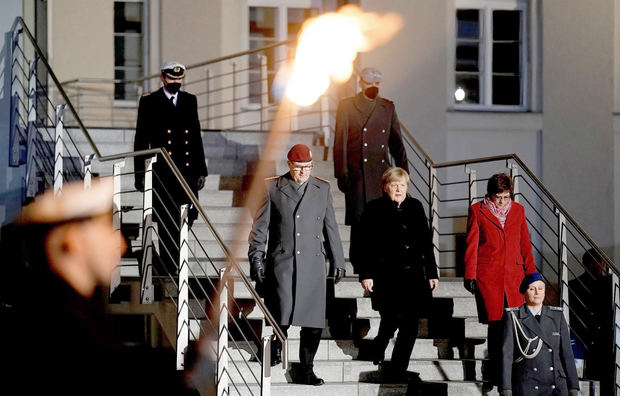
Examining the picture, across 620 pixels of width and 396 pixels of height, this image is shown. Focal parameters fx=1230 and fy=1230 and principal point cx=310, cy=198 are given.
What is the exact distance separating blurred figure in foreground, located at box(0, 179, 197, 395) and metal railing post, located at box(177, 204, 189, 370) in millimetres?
569

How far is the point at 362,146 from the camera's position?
1065 centimetres

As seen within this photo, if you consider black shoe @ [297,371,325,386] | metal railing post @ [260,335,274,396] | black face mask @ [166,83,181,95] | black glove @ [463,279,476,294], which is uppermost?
black face mask @ [166,83,181,95]

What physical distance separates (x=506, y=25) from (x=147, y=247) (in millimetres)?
7417

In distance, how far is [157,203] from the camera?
9.91 meters

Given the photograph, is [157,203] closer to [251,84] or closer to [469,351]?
[469,351]

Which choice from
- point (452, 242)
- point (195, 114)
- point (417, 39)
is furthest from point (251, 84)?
point (195, 114)

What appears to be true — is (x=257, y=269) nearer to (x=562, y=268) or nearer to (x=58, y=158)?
(x=58, y=158)

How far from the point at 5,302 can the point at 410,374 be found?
12.3ft

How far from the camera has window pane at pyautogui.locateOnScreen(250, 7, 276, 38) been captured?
50.9ft

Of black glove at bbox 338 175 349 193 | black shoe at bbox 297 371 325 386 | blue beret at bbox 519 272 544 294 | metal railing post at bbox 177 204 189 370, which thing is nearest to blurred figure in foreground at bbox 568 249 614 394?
blue beret at bbox 519 272 544 294

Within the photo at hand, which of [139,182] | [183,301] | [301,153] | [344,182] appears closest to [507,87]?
[344,182]

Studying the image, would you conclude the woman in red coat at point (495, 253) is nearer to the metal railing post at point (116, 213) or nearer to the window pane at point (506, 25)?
the metal railing post at point (116, 213)

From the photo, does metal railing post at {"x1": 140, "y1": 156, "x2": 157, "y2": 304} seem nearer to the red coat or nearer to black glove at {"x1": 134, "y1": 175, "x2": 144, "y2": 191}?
black glove at {"x1": 134, "y1": 175, "x2": 144, "y2": 191}

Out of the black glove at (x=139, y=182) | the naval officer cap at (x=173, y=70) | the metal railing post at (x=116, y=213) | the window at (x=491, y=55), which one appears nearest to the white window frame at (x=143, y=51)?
the window at (x=491, y=55)
